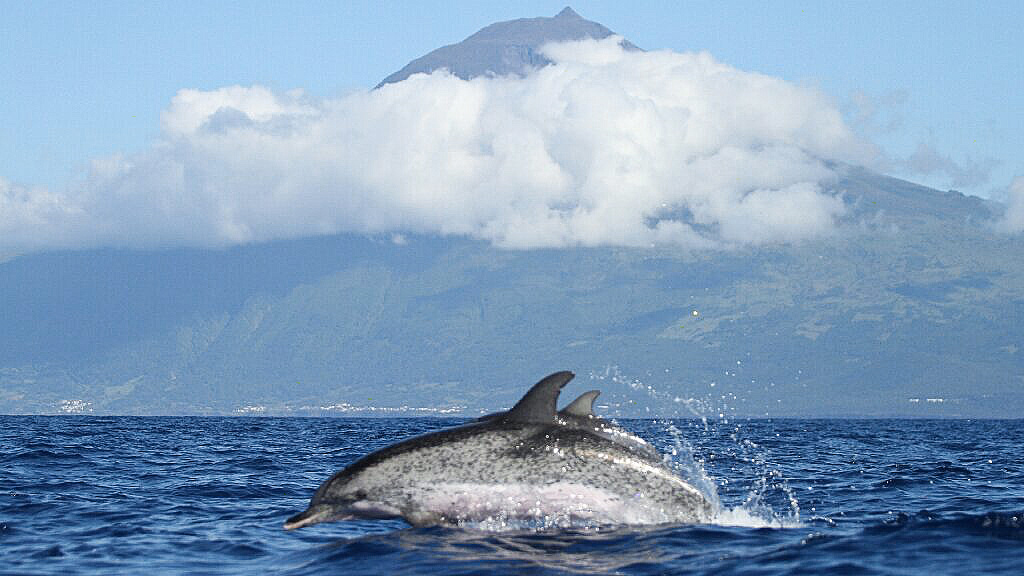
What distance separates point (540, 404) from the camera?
16141mm

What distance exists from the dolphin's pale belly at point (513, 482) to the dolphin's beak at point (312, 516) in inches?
7.7

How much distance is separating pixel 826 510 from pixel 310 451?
74.6 feet

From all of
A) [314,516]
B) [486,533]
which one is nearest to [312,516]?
[314,516]

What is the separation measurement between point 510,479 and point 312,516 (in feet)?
8.17

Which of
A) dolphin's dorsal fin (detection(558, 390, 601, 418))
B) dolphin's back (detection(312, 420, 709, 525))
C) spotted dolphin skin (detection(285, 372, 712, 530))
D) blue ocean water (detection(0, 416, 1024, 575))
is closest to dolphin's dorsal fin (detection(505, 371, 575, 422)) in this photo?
spotted dolphin skin (detection(285, 372, 712, 530))

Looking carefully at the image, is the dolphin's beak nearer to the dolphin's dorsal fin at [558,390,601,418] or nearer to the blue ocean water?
the blue ocean water

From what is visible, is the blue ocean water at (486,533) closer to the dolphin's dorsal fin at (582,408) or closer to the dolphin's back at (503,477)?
the dolphin's back at (503,477)

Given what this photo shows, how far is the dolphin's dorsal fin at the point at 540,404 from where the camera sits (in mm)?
16094

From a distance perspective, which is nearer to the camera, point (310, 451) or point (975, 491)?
point (975, 491)

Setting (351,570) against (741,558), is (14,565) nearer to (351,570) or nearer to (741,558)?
(351,570)

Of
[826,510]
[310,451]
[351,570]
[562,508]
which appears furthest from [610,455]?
[310,451]

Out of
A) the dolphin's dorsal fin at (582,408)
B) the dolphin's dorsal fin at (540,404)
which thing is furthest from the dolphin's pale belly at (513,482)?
the dolphin's dorsal fin at (582,408)

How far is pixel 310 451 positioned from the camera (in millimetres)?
40188

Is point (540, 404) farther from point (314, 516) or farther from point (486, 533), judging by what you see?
point (314, 516)
